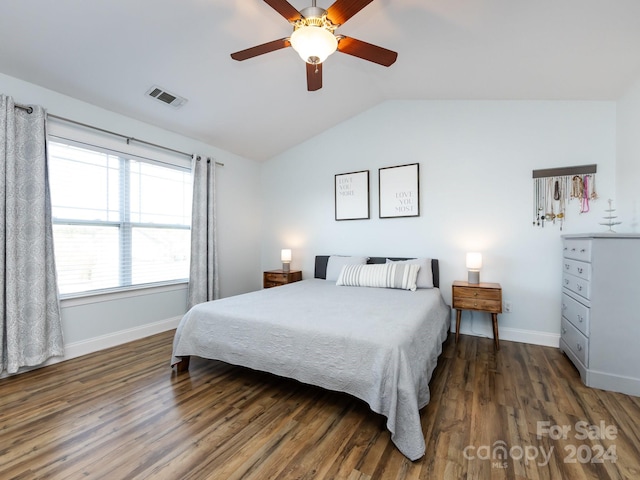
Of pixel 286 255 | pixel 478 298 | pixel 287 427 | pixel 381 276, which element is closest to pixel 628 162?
pixel 478 298

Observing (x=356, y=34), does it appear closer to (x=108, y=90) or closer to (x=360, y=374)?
(x=108, y=90)

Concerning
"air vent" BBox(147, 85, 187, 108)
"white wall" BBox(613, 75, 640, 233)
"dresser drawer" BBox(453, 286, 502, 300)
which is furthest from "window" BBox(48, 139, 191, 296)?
"white wall" BBox(613, 75, 640, 233)

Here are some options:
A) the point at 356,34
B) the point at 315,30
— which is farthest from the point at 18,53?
the point at 356,34

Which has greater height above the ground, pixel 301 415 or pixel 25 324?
pixel 25 324

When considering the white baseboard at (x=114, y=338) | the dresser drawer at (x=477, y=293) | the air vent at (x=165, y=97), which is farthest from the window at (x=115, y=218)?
the dresser drawer at (x=477, y=293)

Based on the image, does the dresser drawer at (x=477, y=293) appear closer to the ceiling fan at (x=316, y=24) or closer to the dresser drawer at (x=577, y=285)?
the dresser drawer at (x=577, y=285)

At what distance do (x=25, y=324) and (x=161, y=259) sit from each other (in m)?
1.39

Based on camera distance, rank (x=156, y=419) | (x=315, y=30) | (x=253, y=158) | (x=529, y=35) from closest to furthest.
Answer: (x=315, y=30) < (x=156, y=419) < (x=529, y=35) < (x=253, y=158)

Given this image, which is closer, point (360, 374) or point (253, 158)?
point (360, 374)

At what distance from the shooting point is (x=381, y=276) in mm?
3414

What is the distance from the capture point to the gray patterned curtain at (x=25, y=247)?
2369mm

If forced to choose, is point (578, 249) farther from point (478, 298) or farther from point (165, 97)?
point (165, 97)

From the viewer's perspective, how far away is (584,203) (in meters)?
2.97

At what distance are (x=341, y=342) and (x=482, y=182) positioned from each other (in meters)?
2.71
